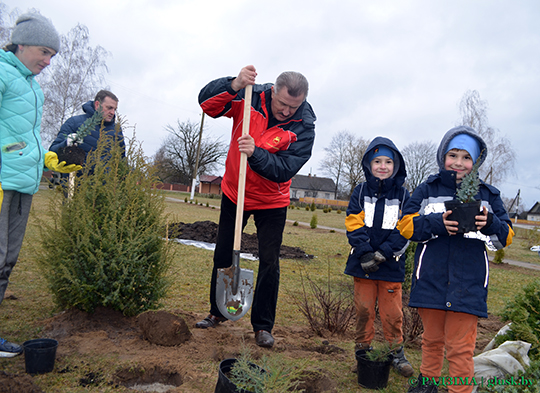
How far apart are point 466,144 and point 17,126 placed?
10.9 feet

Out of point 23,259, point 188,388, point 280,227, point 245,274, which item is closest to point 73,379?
point 188,388

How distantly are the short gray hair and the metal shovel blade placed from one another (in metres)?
1.49

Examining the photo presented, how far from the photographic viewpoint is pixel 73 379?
92.6 inches

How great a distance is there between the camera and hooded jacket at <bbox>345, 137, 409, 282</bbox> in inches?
123

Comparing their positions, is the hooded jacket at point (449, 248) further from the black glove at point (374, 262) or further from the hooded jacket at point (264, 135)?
the hooded jacket at point (264, 135)

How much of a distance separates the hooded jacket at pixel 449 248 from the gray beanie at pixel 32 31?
3023 mm

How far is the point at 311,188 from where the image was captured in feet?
258

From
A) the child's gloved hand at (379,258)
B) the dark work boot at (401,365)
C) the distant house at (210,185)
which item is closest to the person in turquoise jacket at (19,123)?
the child's gloved hand at (379,258)

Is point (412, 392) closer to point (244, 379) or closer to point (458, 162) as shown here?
point (244, 379)

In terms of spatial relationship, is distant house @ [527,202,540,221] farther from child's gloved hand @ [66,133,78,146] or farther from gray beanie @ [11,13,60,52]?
gray beanie @ [11,13,60,52]

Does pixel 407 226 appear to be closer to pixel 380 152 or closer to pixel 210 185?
pixel 380 152

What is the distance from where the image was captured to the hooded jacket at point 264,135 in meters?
3.42

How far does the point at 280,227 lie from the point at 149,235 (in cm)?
117

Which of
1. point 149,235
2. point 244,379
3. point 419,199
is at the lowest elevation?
point 244,379
